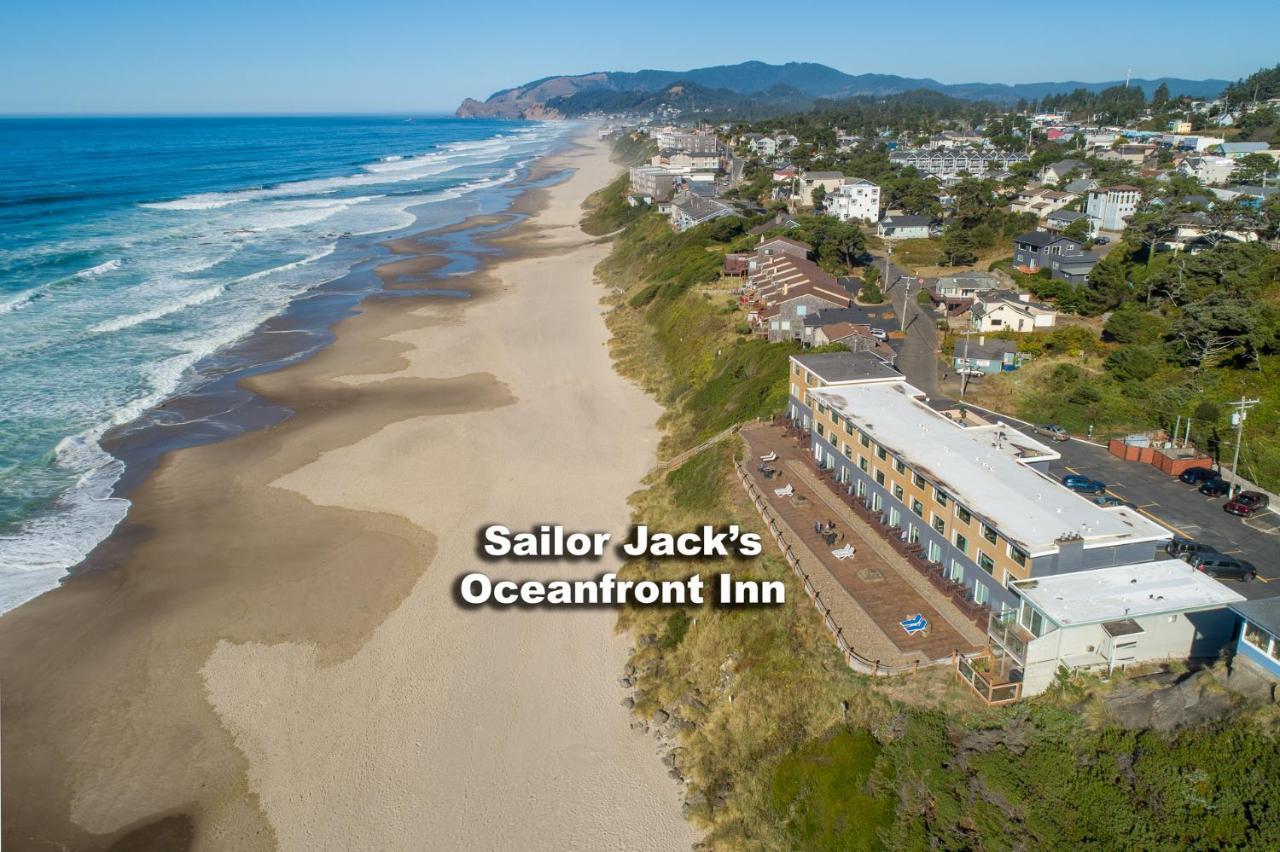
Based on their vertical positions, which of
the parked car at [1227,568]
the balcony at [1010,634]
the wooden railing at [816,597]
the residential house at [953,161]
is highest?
the residential house at [953,161]

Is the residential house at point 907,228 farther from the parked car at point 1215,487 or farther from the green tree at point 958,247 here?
the parked car at point 1215,487

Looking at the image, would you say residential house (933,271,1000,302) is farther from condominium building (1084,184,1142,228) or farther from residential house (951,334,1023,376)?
condominium building (1084,184,1142,228)

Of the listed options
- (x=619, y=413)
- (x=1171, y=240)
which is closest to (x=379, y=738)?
(x=619, y=413)

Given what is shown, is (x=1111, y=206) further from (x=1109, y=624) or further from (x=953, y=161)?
(x=1109, y=624)

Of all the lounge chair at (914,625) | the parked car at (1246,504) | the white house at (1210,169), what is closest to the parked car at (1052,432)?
the parked car at (1246,504)

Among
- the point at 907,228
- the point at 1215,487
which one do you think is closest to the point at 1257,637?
the point at 1215,487
